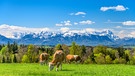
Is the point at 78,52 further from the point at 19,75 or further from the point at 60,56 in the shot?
the point at 19,75

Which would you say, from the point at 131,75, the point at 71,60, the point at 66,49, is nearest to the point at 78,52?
the point at 66,49

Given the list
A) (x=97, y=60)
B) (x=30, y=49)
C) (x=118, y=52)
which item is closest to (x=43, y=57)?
(x=97, y=60)

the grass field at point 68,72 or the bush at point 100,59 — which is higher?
the grass field at point 68,72

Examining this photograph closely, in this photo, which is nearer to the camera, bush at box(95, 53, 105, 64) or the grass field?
the grass field

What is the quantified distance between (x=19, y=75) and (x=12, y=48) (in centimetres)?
17312

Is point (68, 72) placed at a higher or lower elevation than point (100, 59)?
higher

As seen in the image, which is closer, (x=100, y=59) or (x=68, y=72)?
(x=68, y=72)

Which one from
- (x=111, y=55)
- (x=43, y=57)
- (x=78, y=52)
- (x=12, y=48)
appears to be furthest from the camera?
(x=12, y=48)

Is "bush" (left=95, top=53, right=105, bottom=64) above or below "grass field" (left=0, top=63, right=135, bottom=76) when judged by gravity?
below

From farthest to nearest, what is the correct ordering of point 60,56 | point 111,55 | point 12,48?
point 12,48
point 111,55
point 60,56

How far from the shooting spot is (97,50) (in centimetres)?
10325

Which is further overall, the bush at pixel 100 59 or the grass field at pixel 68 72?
the bush at pixel 100 59

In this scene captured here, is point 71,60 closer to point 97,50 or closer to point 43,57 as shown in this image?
point 43,57

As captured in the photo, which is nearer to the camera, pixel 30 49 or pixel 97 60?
pixel 97 60
